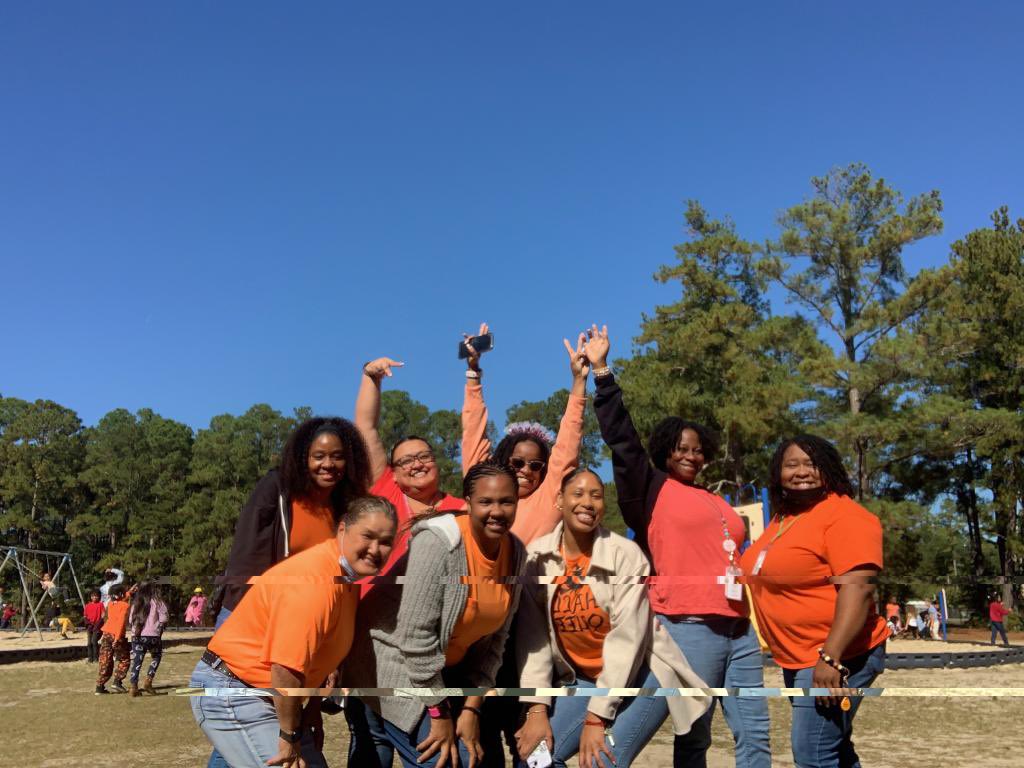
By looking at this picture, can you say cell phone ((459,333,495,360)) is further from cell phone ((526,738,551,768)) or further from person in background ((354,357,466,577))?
cell phone ((526,738,551,768))

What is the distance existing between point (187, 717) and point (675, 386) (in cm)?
2112

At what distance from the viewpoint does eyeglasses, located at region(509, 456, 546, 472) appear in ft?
14.8

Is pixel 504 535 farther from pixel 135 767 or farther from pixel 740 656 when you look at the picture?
pixel 135 767

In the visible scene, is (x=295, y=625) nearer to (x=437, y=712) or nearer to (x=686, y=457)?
(x=437, y=712)

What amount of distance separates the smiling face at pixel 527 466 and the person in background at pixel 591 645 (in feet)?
2.87

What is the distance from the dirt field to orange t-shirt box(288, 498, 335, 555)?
2.48 metres

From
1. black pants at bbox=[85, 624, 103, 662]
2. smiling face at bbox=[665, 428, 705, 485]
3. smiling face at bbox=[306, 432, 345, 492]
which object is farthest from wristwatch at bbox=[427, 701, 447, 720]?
black pants at bbox=[85, 624, 103, 662]

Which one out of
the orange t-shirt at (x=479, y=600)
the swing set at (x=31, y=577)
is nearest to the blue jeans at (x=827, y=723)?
the orange t-shirt at (x=479, y=600)

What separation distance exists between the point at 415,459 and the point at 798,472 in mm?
1861

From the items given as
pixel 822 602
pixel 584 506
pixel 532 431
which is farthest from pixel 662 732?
pixel 584 506

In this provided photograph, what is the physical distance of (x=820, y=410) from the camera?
2681 centimetres

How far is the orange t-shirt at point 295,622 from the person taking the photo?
2939mm

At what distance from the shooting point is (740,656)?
3.79m

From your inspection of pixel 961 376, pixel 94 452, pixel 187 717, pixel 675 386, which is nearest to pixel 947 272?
pixel 961 376
